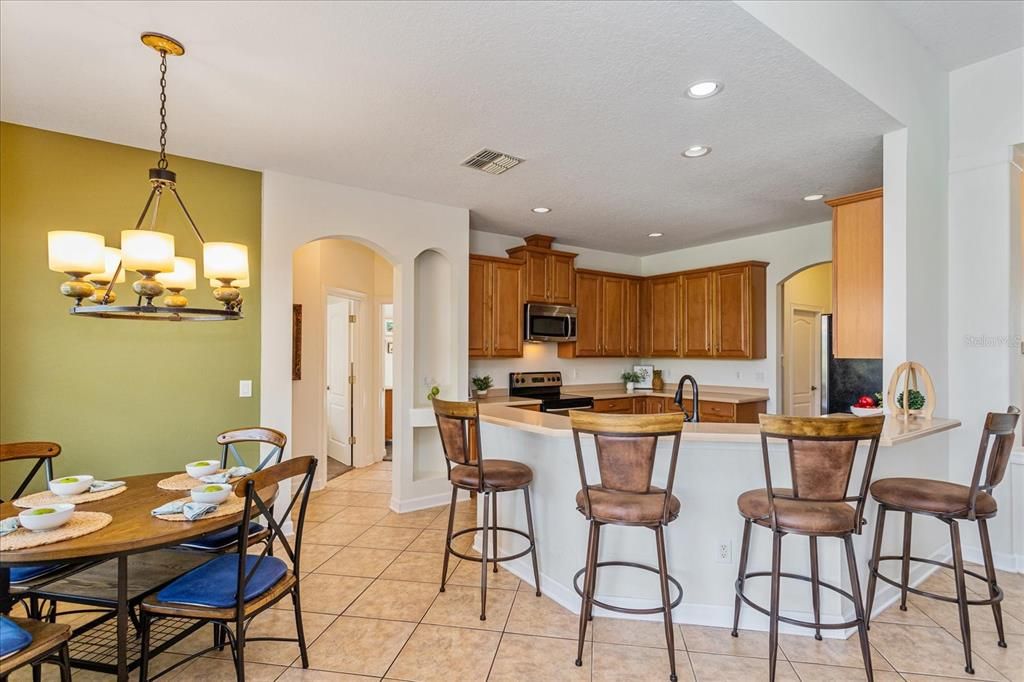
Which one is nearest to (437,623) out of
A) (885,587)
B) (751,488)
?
(751,488)

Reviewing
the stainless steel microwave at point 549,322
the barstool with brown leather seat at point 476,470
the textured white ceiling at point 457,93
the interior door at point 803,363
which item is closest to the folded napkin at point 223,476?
the barstool with brown leather seat at point 476,470

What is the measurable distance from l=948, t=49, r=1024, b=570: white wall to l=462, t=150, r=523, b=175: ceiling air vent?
2.88 m

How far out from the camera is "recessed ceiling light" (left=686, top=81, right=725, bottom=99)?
2490 mm

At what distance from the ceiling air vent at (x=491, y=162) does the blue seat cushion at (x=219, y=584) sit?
8.83 feet

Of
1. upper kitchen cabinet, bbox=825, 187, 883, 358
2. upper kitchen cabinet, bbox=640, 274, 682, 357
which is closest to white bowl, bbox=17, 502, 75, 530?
upper kitchen cabinet, bbox=825, 187, 883, 358

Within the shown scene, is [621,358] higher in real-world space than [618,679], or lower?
higher

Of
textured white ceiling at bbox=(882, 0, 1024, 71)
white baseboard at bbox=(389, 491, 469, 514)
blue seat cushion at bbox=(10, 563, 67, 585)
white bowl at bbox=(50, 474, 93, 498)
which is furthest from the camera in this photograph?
white baseboard at bbox=(389, 491, 469, 514)

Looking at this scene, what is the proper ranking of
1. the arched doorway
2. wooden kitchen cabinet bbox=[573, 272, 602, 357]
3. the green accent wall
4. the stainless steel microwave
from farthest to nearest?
wooden kitchen cabinet bbox=[573, 272, 602, 357]
the arched doorway
the stainless steel microwave
the green accent wall

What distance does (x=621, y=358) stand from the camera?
686cm

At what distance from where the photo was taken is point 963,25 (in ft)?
9.11

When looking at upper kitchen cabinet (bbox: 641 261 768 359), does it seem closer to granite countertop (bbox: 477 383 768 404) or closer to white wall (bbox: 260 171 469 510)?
granite countertop (bbox: 477 383 768 404)

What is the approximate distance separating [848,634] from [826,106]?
2.70 metres

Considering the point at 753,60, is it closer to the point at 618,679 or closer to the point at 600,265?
the point at 618,679

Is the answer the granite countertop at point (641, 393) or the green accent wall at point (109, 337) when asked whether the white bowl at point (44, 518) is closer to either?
the green accent wall at point (109, 337)
